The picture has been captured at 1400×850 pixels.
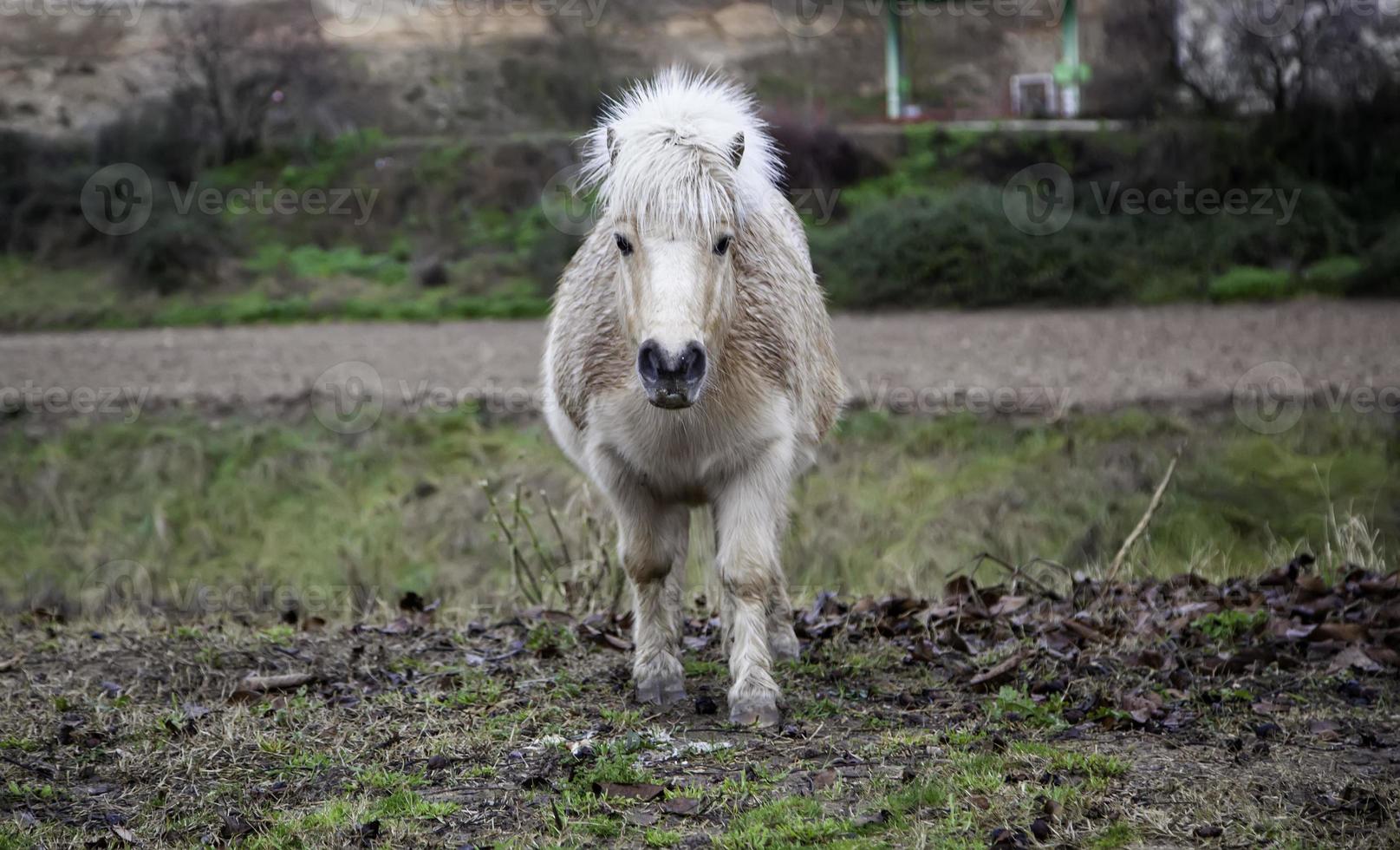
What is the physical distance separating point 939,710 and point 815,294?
7.77ft

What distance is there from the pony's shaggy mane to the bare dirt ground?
29.8 feet

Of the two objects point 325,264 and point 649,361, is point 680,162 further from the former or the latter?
point 325,264

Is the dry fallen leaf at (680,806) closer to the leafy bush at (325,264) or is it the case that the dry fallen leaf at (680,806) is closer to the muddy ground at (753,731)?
the muddy ground at (753,731)

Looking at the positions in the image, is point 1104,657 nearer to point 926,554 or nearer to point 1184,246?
point 926,554

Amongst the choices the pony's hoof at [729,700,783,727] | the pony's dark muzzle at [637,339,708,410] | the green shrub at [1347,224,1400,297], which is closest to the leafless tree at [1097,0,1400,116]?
the green shrub at [1347,224,1400,297]

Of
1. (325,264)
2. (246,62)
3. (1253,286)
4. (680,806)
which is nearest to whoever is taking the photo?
(680,806)

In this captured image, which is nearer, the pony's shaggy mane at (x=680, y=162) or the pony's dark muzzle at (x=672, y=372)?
the pony's dark muzzle at (x=672, y=372)

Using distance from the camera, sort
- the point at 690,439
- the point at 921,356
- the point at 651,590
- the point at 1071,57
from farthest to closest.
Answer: the point at 1071,57, the point at 921,356, the point at 651,590, the point at 690,439

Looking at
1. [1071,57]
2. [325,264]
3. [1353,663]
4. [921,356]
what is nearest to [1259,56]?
[1071,57]

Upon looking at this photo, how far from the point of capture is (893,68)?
26.6 metres

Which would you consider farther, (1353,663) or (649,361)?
(1353,663)

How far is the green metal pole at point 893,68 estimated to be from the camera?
26297 millimetres

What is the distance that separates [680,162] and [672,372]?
1.00 metres

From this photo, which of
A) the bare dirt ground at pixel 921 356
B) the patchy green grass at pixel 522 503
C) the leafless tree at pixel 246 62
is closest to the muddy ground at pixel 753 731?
the patchy green grass at pixel 522 503
